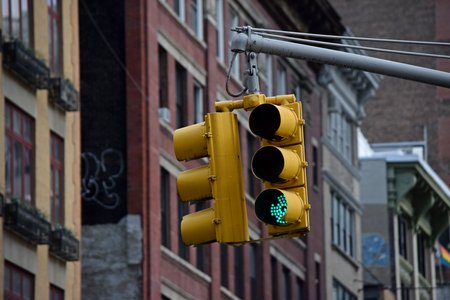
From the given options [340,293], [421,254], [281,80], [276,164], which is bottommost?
[276,164]

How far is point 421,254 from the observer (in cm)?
8450

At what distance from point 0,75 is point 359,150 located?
43.9 m

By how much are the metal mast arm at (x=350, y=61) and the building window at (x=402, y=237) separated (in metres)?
62.9

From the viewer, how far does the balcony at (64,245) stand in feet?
137

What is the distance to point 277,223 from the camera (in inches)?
662

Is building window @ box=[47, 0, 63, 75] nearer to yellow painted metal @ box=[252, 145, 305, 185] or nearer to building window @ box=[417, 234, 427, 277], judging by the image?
yellow painted metal @ box=[252, 145, 305, 185]

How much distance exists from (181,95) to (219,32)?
4.69m

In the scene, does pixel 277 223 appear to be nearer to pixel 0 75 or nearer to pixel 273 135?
pixel 273 135

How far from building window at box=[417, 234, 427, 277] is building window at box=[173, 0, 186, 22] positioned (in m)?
33.4

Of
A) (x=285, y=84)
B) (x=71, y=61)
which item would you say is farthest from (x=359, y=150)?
(x=71, y=61)

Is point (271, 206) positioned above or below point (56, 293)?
below

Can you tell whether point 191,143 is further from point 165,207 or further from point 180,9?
point 180,9

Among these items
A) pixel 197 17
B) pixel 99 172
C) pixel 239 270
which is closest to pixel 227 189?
pixel 99 172

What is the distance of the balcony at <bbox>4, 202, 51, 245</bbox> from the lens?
1528 inches
